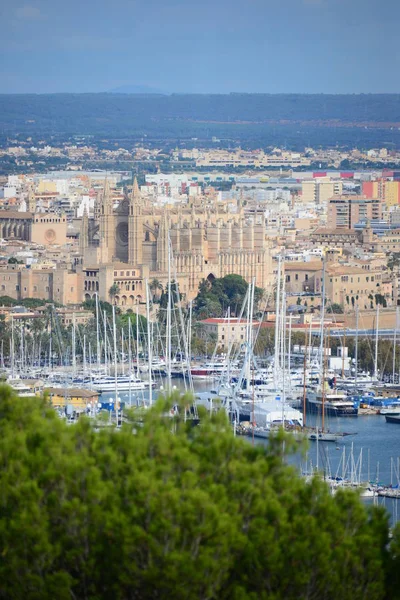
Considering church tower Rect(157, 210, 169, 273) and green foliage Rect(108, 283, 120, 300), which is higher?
Answer: church tower Rect(157, 210, 169, 273)

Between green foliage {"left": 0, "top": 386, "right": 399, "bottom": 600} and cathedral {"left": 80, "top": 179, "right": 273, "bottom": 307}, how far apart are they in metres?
43.5

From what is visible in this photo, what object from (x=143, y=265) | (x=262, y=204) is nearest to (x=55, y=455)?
(x=143, y=265)

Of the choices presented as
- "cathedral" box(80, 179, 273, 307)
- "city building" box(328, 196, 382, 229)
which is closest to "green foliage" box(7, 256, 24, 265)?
"cathedral" box(80, 179, 273, 307)

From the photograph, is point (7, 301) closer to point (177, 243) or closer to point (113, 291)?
point (113, 291)

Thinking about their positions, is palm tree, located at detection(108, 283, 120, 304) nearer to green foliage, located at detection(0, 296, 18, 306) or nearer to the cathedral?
the cathedral

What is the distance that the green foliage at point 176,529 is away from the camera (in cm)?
1688

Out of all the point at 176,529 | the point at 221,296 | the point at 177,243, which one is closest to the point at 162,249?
the point at 177,243

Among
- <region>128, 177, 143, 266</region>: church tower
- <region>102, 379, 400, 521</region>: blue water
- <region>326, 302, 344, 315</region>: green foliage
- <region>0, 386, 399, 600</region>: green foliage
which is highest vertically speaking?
<region>128, 177, 143, 266</region>: church tower

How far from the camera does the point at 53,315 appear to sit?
50.5 meters

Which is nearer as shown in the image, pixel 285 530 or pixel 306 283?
pixel 285 530

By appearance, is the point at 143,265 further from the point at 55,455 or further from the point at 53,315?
the point at 55,455

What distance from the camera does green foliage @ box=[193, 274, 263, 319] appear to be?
57.1m

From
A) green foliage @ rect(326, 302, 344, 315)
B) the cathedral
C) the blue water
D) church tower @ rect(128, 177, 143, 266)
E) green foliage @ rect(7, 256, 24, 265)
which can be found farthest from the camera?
church tower @ rect(128, 177, 143, 266)

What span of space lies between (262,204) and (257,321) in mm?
51132
